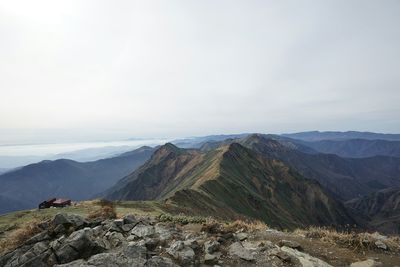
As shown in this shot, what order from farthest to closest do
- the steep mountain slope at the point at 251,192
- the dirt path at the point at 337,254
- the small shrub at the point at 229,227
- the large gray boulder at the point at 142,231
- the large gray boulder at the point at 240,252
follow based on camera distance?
the steep mountain slope at the point at 251,192 → the small shrub at the point at 229,227 → the large gray boulder at the point at 142,231 → the large gray boulder at the point at 240,252 → the dirt path at the point at 337,254

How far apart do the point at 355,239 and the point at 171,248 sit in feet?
25.8

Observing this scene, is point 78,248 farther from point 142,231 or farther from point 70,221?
point 70,221

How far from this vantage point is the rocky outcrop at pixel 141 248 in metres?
12.1

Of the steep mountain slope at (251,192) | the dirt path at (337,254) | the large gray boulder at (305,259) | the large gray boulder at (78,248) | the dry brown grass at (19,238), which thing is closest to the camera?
the large gray boulder at (305,259)

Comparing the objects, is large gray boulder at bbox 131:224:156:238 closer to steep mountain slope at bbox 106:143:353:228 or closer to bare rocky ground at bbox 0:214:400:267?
bare rocky ground at bbox 0:214:400:267

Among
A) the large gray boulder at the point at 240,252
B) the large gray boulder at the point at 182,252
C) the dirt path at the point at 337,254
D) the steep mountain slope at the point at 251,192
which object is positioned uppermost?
the large gray boulder at the point at 182,252

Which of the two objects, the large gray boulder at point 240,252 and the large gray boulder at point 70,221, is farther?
the large gray boulder at point 70,221

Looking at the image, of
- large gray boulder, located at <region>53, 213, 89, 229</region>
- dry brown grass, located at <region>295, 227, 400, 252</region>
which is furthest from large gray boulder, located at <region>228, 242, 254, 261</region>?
large gray boulder, located at <region>53, 213, 89, 229</region>

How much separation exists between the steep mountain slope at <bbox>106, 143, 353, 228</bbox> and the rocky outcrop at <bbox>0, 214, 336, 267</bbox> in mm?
38287

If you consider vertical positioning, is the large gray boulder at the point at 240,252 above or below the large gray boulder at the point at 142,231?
below


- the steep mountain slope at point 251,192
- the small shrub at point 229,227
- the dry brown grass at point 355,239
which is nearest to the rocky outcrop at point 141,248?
the small shrub at point 229,227

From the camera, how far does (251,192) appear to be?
112438 millimetres

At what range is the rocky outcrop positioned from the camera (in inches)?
478

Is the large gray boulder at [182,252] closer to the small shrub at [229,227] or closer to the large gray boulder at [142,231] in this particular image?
the large gray boulder at [142,231]
